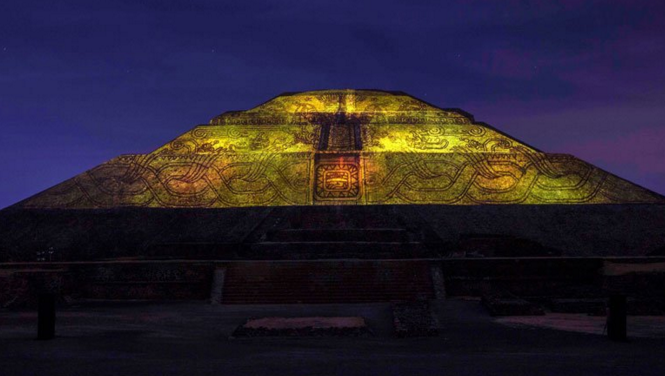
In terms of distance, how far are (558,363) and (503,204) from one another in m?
11.6

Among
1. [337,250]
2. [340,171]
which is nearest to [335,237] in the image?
[337,250]

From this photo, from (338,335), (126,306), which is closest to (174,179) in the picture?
(126,306)

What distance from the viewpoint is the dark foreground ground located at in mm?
3990

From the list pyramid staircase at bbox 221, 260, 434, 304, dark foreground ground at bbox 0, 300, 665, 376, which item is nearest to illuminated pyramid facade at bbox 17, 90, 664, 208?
pyramid staircase at bbox 221, 260, 434, 304

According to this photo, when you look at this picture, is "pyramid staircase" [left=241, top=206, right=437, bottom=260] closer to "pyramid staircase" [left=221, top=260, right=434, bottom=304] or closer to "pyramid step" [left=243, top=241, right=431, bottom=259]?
"pyramid step" [left=243, top=241, right=431, bottom=259]

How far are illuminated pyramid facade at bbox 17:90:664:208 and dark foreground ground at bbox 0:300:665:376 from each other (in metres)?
8.96

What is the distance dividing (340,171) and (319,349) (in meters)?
12.7

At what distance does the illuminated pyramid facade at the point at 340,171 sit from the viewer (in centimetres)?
1644

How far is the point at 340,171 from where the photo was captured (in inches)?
692

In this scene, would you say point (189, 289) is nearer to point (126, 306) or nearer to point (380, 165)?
point (126, 306)

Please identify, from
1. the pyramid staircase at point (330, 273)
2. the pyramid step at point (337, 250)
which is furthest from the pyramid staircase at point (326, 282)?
the pyramid step at point (337, 250)

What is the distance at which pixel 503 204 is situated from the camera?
1543 cm

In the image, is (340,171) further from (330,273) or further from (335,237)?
(330,273)

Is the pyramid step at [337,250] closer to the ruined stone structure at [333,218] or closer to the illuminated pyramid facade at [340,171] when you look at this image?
the ruined stone structure at [333,218]
